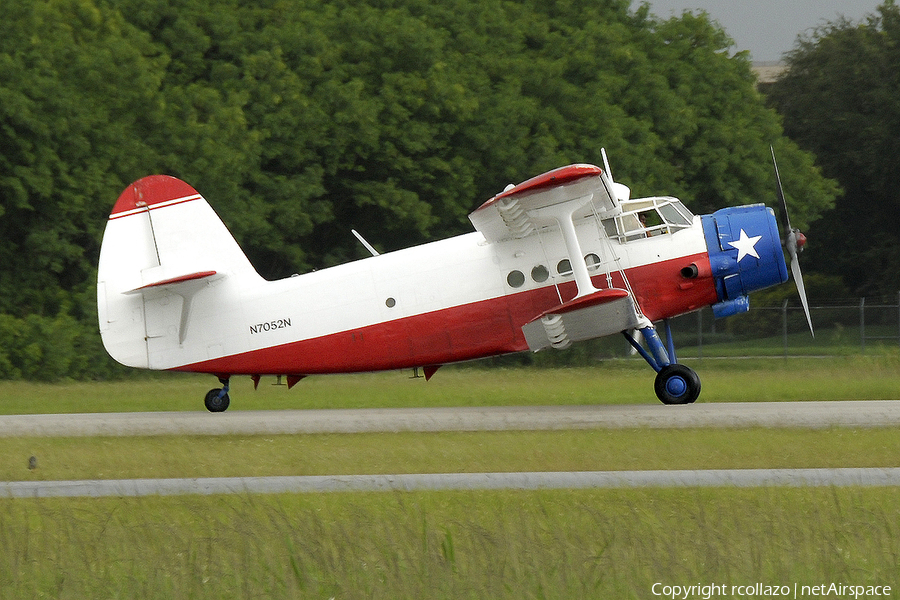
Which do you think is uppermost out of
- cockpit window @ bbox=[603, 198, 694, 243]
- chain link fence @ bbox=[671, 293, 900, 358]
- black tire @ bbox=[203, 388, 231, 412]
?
cockpit window @ bbox=[603, 198, 694, 243]

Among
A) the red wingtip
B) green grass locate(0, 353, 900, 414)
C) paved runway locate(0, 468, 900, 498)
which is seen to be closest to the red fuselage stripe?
green grass locate(0, 353, 900, 414)

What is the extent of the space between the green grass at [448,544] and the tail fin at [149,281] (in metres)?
8.92

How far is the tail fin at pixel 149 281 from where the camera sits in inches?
776

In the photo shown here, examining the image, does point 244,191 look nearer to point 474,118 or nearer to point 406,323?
point 474,118

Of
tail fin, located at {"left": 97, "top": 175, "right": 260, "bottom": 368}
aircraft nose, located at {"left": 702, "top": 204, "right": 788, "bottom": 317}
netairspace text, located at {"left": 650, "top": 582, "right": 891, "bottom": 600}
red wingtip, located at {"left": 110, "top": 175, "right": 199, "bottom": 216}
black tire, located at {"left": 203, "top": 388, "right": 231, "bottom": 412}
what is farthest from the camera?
black tire, located at {"left": 203, "top": 388, "right": 231, "bottom": 412}

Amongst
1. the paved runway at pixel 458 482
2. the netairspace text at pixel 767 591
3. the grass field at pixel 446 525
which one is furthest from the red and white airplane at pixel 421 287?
the netairspace text at pixel 767 591

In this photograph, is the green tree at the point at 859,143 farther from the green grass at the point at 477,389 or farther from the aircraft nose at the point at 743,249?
the aircraft nose at the point at 743,249

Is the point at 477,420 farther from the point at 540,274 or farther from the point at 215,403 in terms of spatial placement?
the point at 215,403

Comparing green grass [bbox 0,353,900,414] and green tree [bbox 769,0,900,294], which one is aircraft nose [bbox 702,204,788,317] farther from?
green tree [bbox 769,0,900,294]

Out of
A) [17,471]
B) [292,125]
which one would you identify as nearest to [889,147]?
[292,125]

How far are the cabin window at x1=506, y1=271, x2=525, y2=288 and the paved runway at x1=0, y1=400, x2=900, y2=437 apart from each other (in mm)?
1986

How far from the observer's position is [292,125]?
1394 inches

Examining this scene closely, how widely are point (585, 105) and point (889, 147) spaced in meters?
19.0

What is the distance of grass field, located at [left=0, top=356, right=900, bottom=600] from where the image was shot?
25.1ft
